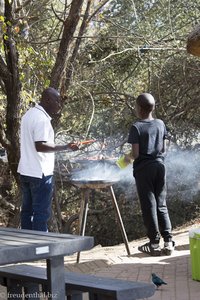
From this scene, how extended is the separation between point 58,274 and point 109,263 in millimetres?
3466

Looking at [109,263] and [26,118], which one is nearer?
[26,118]

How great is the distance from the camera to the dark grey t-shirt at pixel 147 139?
7.43 metres

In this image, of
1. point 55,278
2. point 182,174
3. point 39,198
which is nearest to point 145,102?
point 39,198

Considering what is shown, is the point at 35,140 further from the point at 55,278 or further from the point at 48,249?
the point at 48,249

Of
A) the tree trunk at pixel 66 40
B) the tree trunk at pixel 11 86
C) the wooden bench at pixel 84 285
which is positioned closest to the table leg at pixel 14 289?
the wooden bench at pixel 84 285

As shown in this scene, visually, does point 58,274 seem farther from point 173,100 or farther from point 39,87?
point 173,100

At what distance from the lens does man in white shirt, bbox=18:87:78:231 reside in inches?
264

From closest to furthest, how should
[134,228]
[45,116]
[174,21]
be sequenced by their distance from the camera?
[45,116]
[174,21]
[134,228]

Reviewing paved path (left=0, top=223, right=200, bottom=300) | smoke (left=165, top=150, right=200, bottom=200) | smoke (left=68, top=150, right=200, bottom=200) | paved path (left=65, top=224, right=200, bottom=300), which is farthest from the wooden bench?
smoke (left=165, top=150, right=200, bottom=200)

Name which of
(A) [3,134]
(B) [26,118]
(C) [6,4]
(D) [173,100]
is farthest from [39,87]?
(B) [26,118]

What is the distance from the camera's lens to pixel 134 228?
1421 centimetres

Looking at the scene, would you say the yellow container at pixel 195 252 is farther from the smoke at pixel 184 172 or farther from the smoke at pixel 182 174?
the smoke at pixel 184 172

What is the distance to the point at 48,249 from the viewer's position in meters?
3.88

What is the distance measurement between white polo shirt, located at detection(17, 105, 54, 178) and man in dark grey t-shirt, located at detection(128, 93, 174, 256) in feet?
3.56
